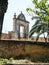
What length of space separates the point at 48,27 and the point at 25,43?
315 centimetres

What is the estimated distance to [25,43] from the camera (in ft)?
61.2

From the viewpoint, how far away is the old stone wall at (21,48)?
17.8 meters

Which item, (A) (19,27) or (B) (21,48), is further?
(A) (19,27)

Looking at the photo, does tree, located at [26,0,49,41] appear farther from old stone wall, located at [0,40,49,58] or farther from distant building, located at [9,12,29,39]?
distant building, located at [9,12,29,39]

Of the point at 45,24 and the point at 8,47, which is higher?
the point at 45,24

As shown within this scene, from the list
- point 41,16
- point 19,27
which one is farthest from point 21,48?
point 19,27

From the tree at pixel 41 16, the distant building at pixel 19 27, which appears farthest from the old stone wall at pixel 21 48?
the distant building at pixel 19 27

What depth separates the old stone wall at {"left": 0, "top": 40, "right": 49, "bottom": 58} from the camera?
17812mm

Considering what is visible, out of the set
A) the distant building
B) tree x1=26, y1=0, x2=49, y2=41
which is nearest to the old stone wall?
tree x1=26, y1=0, x2=49, y2=41

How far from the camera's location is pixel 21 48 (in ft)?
60.8

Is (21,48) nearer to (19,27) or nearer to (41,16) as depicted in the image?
(41,16)

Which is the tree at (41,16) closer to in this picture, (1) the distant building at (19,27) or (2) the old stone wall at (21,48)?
(2) the old stone wall at (21,48)

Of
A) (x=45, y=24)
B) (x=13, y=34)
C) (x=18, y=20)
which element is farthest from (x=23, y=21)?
(x=45, y=24)

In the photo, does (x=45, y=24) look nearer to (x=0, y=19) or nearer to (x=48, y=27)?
(x=48, y=27)
